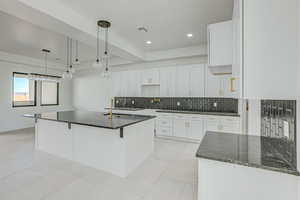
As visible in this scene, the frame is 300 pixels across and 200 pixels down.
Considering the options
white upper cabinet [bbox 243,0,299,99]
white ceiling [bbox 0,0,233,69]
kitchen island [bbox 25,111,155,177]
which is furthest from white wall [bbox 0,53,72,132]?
white upper cabinet [bbox 243,0,299,99]

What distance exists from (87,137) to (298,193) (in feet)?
9.30

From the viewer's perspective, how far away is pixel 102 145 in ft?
8.62

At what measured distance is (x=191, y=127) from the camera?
4184mm

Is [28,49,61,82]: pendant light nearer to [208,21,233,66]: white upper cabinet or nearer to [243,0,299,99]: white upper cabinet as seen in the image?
[208,21,233,66]: white upper cabinet

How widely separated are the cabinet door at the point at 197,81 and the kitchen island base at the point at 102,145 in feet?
6.45

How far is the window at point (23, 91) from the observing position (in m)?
5.52

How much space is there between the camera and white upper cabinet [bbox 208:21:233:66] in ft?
4.91

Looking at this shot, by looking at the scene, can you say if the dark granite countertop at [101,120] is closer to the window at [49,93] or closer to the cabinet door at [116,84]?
the cabinet door at [116,84]

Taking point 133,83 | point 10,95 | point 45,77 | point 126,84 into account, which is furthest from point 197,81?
point 10,95

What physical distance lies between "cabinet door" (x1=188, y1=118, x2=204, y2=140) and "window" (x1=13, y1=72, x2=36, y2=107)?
6226 millimetres

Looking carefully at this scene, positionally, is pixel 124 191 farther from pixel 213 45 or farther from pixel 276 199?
pixel 213 45

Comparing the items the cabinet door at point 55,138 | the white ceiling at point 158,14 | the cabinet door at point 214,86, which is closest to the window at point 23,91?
the cabinet door at point 55,138

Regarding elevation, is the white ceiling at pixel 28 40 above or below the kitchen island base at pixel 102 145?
above

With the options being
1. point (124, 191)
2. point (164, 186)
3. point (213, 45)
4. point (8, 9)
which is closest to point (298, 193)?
point (213, 45)
